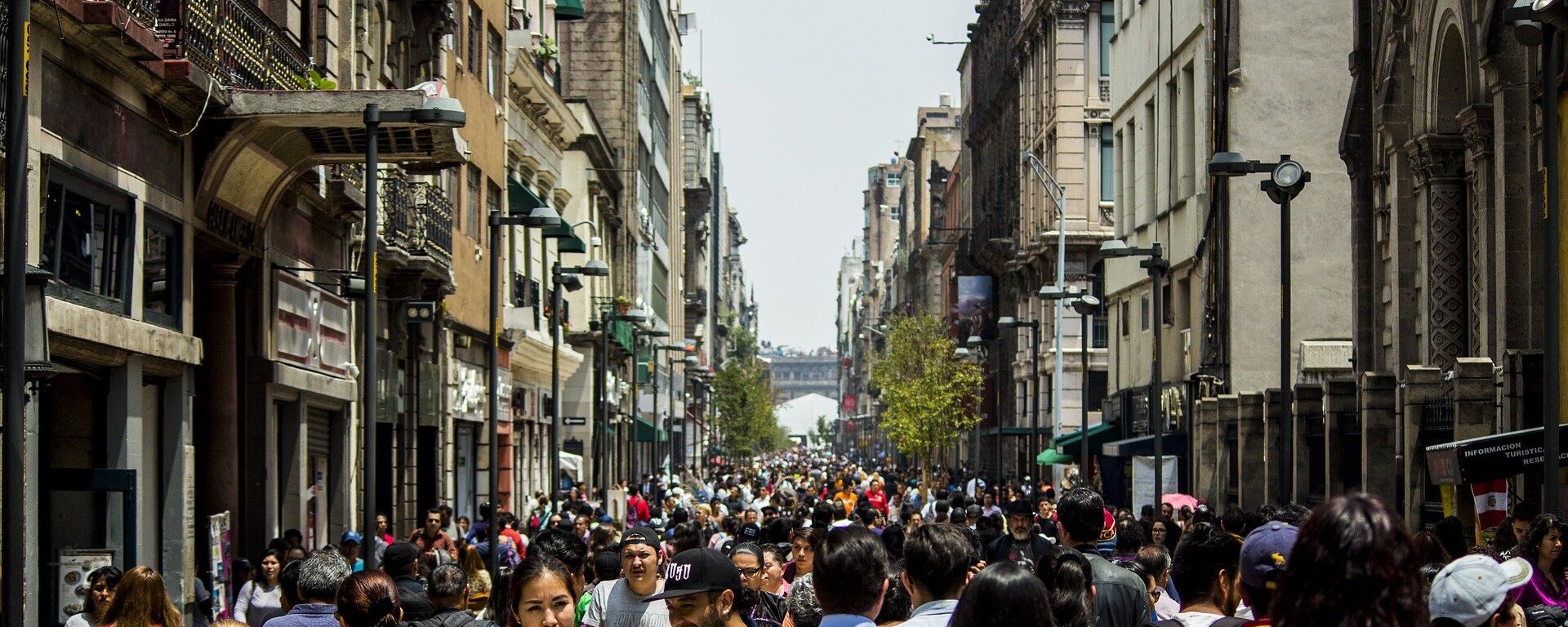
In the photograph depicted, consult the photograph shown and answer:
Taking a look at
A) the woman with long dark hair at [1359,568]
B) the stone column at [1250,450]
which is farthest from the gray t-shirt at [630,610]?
the stone column at [1250,450]

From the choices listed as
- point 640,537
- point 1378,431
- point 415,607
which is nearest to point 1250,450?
point 1378,431

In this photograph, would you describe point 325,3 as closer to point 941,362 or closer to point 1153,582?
point 1153,582

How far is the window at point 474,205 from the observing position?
36.1 m

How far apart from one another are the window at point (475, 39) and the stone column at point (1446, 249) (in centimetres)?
1624

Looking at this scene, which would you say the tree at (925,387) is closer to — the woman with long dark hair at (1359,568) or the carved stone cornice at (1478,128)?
the carved stone cornice at (1478,128)

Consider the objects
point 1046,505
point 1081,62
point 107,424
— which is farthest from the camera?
point 1081,62

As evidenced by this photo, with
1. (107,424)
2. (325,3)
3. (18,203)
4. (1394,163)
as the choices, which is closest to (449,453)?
(325,3)

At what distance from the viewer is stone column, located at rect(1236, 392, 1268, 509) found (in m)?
30.3

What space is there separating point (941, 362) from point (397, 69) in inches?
1574

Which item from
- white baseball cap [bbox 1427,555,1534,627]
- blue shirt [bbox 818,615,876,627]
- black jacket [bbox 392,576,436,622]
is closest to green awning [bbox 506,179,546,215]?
black jacket [bbox 392,576,436,622]

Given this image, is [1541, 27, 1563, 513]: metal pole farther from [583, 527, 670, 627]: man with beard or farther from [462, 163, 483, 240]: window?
[462, 163, 483, 240]: window

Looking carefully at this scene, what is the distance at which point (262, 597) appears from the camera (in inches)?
663

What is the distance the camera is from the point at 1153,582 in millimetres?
11406

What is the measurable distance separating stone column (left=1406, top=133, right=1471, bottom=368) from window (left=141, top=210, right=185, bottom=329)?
13.8 metres
